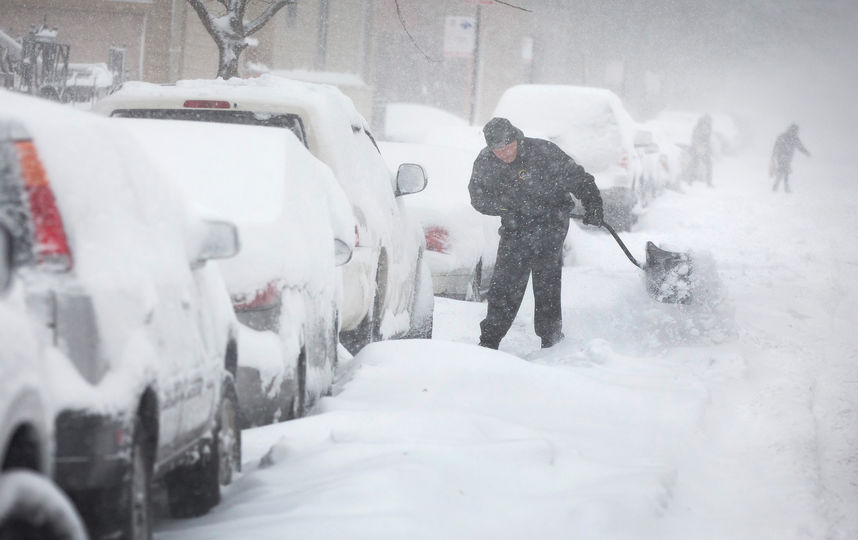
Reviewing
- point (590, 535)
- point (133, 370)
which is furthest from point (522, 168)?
point (133, 370)

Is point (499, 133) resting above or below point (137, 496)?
above

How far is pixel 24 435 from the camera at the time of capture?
2285 millimetres

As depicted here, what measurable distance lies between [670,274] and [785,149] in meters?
22.2

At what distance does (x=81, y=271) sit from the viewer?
8.48 feet

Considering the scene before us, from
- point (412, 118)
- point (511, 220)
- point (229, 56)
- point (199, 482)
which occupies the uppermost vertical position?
point (229, 56)

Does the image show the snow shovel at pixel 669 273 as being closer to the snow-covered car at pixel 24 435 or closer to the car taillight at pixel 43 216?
the car taillight at pixel 43 216

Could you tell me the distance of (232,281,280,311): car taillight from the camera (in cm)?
458

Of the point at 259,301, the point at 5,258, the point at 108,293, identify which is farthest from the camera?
the point at 259,301

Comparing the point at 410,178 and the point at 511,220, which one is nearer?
the point at 410,178

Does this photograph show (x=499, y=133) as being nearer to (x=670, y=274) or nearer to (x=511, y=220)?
(x=511, y=220)

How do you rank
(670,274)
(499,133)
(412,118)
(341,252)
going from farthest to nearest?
(412,118), (670,274), (499,133), (341,252)

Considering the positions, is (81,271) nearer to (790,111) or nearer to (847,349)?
(847,349)

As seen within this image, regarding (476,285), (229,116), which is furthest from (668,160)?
(229,116)

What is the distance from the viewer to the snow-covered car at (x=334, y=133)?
21.2ft
